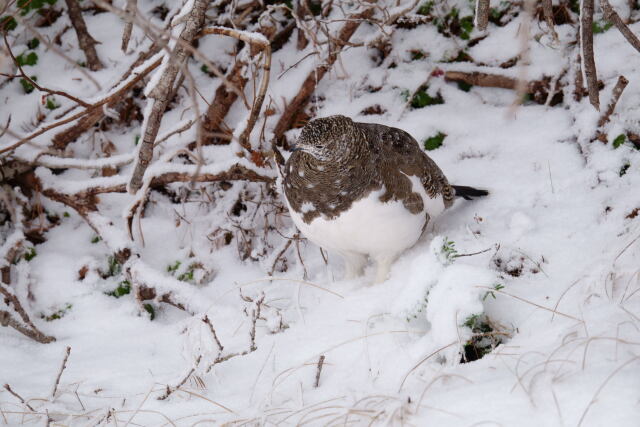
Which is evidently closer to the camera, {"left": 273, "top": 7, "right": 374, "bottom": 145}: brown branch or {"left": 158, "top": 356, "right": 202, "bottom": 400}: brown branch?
{"left": 158, "top": 356, "right": 202, "bottom": 400}: brown branch

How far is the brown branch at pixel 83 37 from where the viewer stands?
11.8ft

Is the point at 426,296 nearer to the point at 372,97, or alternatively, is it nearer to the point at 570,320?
the point at 570,320

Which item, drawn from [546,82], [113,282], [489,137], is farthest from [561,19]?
[113,282]

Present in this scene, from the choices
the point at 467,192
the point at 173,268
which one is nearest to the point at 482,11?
the point at 467,192

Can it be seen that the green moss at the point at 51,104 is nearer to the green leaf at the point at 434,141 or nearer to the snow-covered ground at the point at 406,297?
the snow-covered ground at the point at 406,297

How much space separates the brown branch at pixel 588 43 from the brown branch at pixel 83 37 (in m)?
2.67

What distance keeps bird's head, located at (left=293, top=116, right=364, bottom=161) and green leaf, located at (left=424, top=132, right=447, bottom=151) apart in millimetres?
1017

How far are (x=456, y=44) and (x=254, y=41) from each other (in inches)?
54.2

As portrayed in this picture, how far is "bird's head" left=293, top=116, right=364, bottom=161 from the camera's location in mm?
2459

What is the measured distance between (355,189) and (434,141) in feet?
3.59

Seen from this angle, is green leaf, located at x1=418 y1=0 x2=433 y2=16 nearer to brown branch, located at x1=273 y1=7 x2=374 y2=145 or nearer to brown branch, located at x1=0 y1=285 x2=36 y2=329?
brown branch, located at x1=273 y1=7 x2=374 y2=145

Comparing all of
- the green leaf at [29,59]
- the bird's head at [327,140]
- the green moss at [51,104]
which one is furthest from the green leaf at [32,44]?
the bird's head at [327,140]

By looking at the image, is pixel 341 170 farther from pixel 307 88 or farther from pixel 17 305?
pixel 17 305

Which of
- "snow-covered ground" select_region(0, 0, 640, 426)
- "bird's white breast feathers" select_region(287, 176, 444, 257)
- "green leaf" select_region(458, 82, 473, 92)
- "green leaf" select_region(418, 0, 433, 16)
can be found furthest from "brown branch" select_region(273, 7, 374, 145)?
"bird's white breast feathers" select_region(287, 176, 444, 257)
